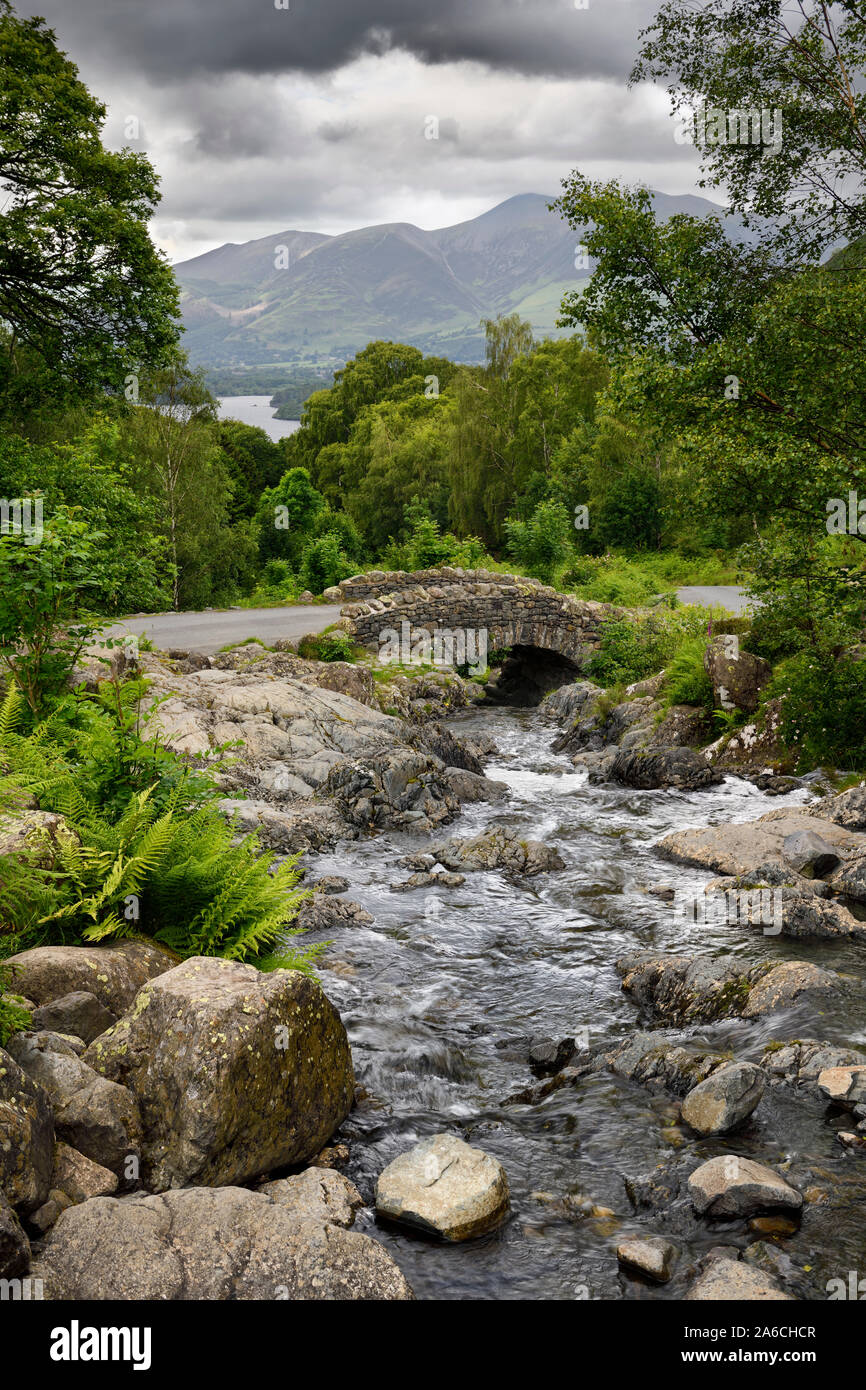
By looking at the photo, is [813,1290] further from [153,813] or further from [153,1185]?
[153,813]

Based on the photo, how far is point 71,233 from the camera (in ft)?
56.4

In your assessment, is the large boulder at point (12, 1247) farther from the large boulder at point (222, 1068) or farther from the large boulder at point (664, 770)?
the large boulder at point (664, 770)

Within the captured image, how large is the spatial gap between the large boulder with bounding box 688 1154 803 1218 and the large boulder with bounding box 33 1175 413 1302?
6.60ft

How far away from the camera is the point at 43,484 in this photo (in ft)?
56.5

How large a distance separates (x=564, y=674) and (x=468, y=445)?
21.9m

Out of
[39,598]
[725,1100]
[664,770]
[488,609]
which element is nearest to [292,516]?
[488,609]

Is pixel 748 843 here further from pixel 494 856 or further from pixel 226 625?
pixel 226 625

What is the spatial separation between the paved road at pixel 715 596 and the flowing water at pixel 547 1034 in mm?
14465

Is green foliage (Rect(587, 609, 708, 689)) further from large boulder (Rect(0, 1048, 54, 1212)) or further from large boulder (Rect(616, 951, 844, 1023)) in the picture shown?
large boulder (Rect(0, 1048, 54, 1212))

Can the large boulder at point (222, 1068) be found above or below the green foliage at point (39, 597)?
below

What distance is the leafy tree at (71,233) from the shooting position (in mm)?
16531

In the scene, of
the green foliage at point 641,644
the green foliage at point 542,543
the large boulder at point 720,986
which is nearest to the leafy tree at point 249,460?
the green foliage at point 542,543

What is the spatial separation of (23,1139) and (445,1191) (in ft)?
8.36

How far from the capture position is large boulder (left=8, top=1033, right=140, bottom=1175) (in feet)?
15.8
